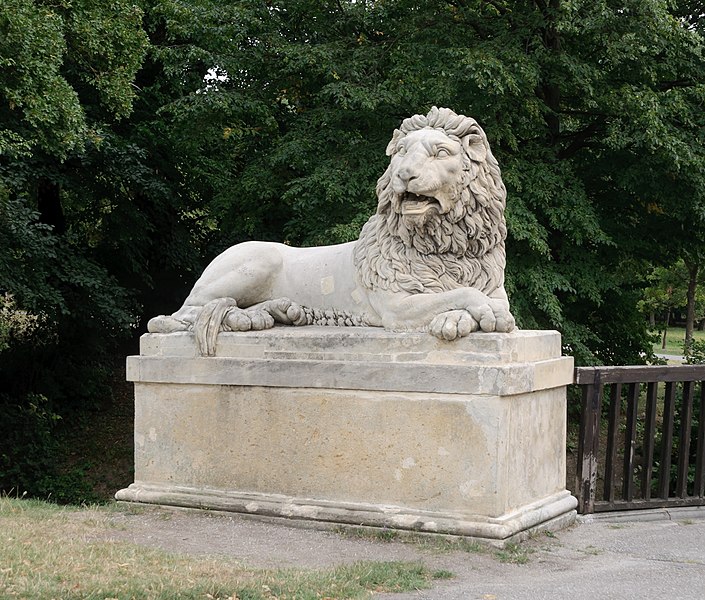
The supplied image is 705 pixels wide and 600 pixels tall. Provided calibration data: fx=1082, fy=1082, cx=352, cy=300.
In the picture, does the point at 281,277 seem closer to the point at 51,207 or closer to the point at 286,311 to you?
the point at 286,311

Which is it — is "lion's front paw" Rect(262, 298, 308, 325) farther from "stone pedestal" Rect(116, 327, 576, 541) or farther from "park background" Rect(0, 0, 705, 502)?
"park background" Rect(0, 0, 705, 502)

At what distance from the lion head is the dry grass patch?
2.08 meters

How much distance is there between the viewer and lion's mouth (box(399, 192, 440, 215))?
7022 mm

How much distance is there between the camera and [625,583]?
18.9 ft

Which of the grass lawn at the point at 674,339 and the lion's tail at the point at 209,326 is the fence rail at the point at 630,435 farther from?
the grass lawn at the point at 674,339

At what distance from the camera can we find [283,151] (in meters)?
13.6

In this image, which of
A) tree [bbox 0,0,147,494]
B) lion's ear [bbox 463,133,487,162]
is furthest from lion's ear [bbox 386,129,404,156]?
tree [bbox 0,0,147,494]

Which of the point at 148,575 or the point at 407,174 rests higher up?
the point at 407,174

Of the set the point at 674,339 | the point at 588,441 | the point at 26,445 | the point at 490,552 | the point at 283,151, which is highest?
the point at 283,151

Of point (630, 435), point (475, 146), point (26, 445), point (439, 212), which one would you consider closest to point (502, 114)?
point (630, 435)

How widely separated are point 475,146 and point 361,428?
2.00 m

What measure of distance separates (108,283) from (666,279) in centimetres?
1639

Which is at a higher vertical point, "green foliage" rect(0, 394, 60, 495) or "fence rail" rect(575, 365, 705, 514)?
"fence rail" rect(575, 365, 705, 514)

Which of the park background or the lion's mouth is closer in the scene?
the lion's mouth
